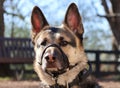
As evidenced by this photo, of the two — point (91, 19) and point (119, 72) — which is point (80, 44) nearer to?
point (119, 72)

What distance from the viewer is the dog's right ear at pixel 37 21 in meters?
4.62

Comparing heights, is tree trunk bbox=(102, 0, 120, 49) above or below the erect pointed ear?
below

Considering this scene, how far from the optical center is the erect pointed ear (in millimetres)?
4516

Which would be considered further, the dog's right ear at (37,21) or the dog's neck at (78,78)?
the dog's right ear at (37,21)

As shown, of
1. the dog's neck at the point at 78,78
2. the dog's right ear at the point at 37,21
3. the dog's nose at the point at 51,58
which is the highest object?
the dog's right ear at the point at 37,21

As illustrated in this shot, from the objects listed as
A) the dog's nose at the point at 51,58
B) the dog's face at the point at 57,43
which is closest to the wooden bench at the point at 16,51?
the dog's face at the point at 57,43

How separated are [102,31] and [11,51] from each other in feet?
36.2

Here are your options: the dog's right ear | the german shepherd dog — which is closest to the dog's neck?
the german shepherd dog

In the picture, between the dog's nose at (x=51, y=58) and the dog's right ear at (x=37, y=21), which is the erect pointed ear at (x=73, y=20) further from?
the dog's nose at (x=51, y=58)

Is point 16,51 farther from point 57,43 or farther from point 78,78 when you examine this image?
point 57,43

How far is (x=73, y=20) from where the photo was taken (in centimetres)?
457

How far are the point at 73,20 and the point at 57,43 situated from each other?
0.43 metres

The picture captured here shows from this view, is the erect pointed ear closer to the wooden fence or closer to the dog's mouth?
the dog's mouth

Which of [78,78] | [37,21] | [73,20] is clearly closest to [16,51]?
[37,21]
